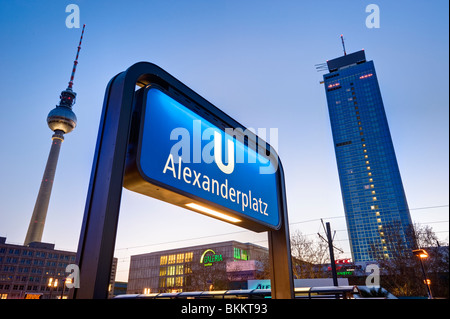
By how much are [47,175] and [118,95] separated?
5561 inches

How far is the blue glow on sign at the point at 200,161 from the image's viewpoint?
5.91 ft

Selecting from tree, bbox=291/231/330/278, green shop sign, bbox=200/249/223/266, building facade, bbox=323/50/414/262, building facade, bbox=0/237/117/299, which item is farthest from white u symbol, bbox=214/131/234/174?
building facade, bbox=323/50/414/262

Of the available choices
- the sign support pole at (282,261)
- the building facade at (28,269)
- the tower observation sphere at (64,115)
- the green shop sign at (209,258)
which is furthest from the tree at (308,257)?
the tower observation sphere at (64,115)

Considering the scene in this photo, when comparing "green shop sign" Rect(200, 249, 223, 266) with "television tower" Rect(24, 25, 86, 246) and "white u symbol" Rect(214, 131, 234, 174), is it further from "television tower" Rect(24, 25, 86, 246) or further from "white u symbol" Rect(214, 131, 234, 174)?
"television tower" Rect(24, 25, 86, 246)

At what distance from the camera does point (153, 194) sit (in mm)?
1854

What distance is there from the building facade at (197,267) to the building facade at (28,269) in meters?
16.4

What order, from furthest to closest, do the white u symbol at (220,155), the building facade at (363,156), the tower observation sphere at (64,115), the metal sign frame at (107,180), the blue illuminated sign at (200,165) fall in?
1. the building facade at (363,156)
2. the tower observation sphere at (64,115)
3. the white u symbol at (220,155)
4. the blue illuminated sign at (200,165)
5. the metal sign frame at (107,180)

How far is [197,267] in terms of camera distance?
71.5m

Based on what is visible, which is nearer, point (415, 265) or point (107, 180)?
point (107, 180)

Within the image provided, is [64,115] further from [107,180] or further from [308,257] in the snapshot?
[107,180]

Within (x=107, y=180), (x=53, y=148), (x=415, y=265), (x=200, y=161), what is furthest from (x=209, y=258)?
(x=53, y=148)

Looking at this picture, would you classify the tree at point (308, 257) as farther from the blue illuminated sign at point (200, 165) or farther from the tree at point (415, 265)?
the blue illuminated sign at point (200, 165)

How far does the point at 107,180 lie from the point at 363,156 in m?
149
